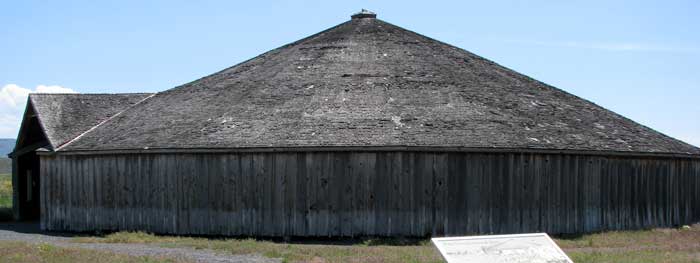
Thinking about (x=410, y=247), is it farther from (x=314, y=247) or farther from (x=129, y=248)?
(x=129, y=248)

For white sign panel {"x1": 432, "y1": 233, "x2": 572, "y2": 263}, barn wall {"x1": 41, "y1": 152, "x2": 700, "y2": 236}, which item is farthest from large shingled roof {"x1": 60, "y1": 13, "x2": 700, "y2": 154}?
white sign panel {"x1": 432, "y1": 233, "x2": 572, "y2": 263}

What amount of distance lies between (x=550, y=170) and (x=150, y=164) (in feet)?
39.0

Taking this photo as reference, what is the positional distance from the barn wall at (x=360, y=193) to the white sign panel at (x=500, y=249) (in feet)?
33.9

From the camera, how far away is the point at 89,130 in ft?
98.0

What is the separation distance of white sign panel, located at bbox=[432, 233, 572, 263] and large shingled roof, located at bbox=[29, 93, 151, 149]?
1880 cm

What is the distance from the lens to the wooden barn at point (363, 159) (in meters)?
23.9

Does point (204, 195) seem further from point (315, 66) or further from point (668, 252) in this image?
point (668, 252)

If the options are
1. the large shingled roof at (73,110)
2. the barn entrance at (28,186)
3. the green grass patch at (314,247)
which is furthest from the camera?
the barn entrance at (28,186)

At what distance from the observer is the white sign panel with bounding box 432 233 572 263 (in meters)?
12.7

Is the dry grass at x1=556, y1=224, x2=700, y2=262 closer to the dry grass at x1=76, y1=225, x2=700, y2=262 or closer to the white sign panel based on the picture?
the dry grass at x1=76, y1=225, x2=700, y2=262

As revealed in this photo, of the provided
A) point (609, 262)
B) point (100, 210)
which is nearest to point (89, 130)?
point (100, 210)

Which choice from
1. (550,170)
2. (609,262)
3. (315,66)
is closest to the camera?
(609,262)

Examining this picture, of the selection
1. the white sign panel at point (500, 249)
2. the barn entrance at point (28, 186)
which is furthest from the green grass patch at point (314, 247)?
the barn entrance at point (28, 186)

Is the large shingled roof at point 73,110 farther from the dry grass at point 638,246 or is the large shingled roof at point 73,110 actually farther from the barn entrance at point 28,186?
the dry grass at point 638,246
